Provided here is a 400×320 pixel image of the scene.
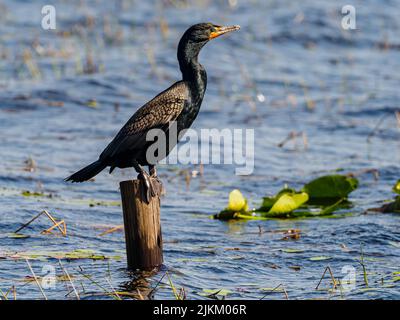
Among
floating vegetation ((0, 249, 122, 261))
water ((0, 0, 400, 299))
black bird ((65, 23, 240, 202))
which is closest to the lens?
black bird ((65, 23, 240, 202))

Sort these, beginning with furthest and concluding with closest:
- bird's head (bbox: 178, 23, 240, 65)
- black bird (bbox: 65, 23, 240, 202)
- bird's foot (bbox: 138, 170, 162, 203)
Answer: bird's head (bbox: 178, 23, 240, 65) < black bird (bbox: 65, 23, 240, 202) < bird's foot (bbox: 138, 170, 162, 203)

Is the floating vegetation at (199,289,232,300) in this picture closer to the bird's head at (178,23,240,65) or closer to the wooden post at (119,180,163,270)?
the wooden post at (119,180,163,270)

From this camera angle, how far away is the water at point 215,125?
7.63 m

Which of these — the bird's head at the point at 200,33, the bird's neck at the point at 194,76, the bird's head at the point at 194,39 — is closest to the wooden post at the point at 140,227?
the bird's neck at the point at 194,76

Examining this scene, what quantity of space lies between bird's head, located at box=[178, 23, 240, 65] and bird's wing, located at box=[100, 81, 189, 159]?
0.49 metres

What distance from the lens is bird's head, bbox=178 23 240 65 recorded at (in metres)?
7.77

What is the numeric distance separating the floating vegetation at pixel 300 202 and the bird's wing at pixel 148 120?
1.76 meters

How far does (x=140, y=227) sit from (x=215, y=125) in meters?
7.25

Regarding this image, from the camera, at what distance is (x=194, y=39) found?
7871mm
